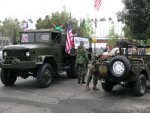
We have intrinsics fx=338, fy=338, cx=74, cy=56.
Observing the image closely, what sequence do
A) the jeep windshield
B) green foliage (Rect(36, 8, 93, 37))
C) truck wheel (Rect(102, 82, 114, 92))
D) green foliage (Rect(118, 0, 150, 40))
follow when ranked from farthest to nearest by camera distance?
green foliage (Rect(36, 8, 93, 37))
green foliage (Rect(118, 0, 150, 40))
the jeep windshield
truck wheel (Rect(102, 82, 114, 92))

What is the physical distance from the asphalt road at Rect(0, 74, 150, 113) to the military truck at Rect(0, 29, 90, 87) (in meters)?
0.46

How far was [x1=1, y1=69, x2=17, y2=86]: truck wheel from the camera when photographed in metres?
11.9

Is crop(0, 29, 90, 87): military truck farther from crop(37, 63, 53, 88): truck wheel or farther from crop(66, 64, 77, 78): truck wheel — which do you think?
crop(66, 64, 77, 78): truck wheel

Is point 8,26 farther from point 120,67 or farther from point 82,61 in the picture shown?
point 120,67

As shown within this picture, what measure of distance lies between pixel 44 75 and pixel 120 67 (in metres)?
3.05

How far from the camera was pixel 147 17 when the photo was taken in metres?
16.7

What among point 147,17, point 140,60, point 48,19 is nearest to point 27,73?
point 140,60

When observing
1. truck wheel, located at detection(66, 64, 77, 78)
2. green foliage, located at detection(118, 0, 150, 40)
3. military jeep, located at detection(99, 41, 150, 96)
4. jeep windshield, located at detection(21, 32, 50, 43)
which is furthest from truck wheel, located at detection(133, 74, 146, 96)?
green foliage, located at detection(118, 0, 150, 40)

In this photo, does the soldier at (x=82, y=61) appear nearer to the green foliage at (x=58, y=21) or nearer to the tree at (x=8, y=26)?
the green foliage at (x=58, y=21)

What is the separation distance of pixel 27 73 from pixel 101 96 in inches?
124

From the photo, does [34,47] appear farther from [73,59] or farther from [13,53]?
[73,59]

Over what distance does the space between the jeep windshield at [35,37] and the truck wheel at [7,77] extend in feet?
5.16

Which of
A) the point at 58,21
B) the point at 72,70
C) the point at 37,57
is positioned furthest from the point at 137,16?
the point at 58,21

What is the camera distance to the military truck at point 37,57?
11.3m
